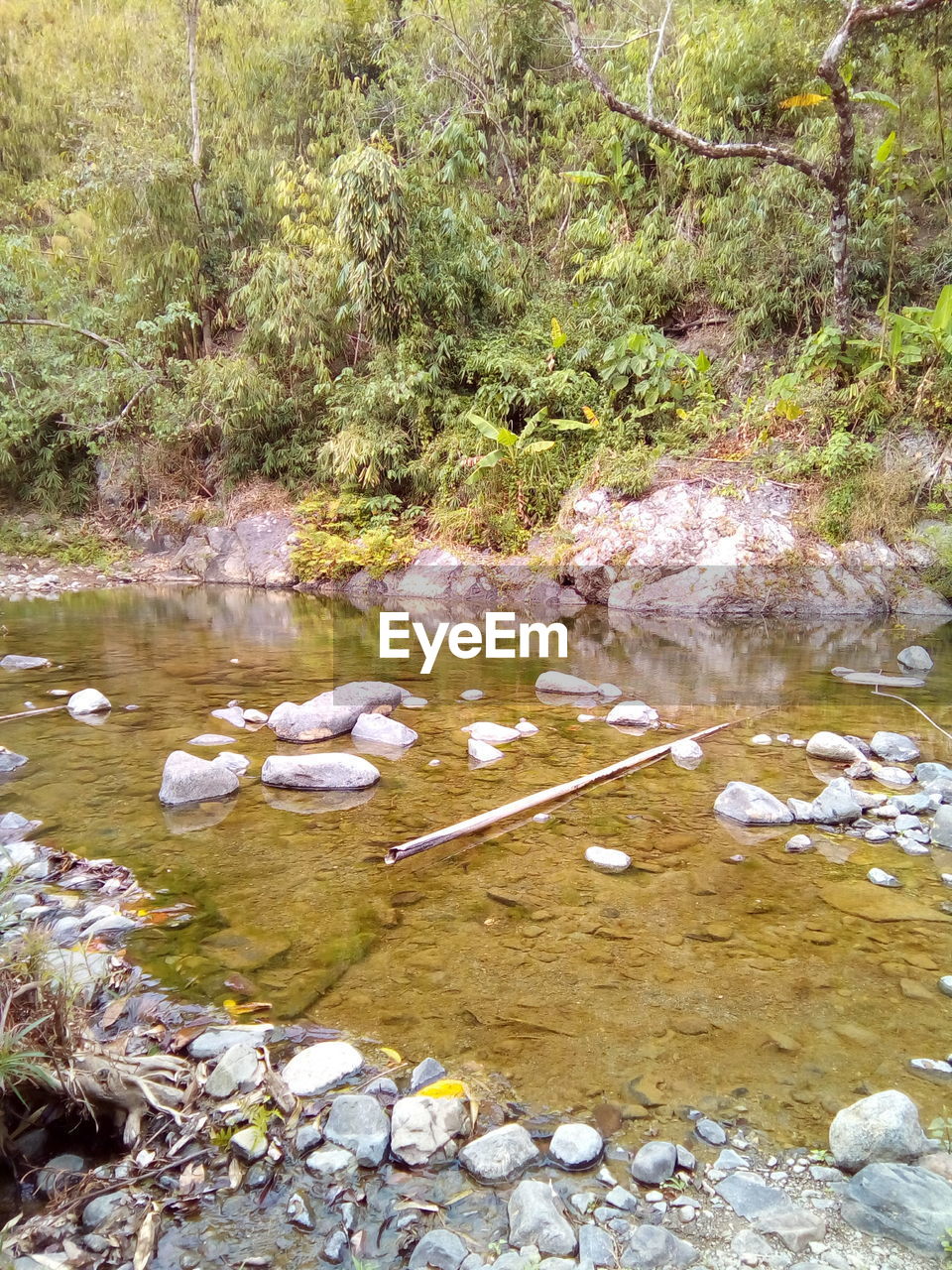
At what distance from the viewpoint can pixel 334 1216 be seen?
145cm

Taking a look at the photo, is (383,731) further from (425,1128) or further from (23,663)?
(23,663)

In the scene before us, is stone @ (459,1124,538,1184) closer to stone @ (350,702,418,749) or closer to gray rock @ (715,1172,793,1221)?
gray rock @ (715,1172,793,1221)

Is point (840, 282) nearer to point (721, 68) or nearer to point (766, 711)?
point (721, 68)

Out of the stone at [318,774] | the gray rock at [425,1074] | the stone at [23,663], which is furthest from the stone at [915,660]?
the stone at [23,663]

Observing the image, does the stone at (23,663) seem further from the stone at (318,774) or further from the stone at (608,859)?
the stone at (608,859)

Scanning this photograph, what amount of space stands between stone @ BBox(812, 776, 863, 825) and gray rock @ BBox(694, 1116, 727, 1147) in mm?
1858

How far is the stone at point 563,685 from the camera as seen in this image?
18.2 ft

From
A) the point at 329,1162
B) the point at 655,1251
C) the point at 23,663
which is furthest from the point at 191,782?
the point at 23,663

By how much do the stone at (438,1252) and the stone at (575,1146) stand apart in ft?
0.95

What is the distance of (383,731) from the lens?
4.50 m

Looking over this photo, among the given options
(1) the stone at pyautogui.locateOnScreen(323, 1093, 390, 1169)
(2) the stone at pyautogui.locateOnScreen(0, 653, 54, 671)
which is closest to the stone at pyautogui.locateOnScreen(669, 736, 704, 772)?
(1) the stone at pyautogui.locateOnScreen(323, 1093, 390, 1169)

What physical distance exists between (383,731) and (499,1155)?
303 cm

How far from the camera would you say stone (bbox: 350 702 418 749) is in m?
4.45

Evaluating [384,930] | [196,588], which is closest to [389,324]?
[196,588]
